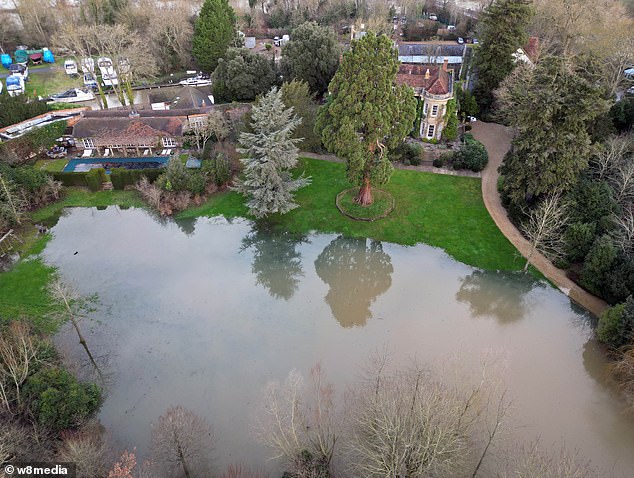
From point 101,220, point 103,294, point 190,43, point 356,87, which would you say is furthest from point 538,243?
point 190,43

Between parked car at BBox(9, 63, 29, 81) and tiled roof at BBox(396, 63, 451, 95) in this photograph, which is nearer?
tiled roof at BBox(396, 63, 451, 95)

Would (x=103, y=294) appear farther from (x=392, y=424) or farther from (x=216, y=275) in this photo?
(x=392, y=424)

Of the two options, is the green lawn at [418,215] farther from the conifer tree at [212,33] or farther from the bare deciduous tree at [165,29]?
the bare deciduous tree at [165,29]

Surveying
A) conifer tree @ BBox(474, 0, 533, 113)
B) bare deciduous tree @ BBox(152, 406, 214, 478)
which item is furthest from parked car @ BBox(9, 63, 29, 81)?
conifer tree @ BBox(474, 0, 533, 113)

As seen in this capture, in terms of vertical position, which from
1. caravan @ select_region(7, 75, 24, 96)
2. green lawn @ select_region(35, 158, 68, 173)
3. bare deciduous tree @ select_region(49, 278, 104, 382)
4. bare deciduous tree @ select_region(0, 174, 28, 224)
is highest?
caravan @ select_region(7, 75, 24, 96)

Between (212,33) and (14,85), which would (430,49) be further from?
(14,85)

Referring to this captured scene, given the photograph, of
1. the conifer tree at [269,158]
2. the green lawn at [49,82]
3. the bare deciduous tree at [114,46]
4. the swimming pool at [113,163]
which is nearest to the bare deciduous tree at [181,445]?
the conifer tree at [269,158]

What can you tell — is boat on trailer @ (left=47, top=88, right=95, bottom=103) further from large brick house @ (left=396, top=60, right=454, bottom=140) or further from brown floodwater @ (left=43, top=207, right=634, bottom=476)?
large brick house @ (left=396, top=60, right=454, bottom=140)

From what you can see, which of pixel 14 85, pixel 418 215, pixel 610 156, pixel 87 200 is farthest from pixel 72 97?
pixel 610 156
